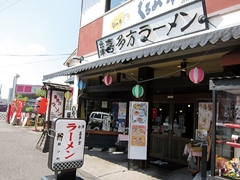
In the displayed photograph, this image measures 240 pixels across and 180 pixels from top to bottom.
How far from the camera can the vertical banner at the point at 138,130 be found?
6.40 meters

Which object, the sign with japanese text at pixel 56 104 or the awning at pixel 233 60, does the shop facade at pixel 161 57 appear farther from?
the sign with japanese text at pixel 56 104

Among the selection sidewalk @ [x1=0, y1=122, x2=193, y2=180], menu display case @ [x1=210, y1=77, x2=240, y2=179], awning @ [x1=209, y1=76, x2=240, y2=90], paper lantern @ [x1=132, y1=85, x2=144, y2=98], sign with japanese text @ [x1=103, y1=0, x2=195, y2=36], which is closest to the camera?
awning @ [x1=209, y1=76, x2=240, y2=90]

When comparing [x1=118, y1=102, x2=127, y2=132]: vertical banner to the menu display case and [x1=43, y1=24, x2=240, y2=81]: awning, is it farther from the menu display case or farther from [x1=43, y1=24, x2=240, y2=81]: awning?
the menu display case

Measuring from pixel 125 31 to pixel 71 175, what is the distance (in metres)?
5.14

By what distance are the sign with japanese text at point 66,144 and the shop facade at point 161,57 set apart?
231 centimetres

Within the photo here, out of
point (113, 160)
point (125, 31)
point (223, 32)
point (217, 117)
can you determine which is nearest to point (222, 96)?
point (217, 117)

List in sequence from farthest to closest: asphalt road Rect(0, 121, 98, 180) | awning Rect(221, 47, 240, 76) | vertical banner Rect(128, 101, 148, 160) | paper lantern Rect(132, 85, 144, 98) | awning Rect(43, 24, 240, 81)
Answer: paper lantern Rect(132, 85, 144, 98) → vertical banner Rect(128, 101, 148, 160) → asphalt road Rect(0, 121, 98, 180) → awning Rect(221, 47, 240, 76) → awning Rect(43, 24, 240, 81)

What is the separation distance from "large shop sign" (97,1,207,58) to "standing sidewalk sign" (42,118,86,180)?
352 cm

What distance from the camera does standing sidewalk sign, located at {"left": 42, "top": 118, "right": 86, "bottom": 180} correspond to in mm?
3999

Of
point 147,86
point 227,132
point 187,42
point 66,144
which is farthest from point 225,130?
point 147,86

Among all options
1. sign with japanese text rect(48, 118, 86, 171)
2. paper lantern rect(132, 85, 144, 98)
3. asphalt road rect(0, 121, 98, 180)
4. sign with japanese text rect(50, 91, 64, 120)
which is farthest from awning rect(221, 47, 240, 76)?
sign with japanese text rect(50, 91, 64, 120)

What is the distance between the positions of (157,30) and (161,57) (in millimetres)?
876

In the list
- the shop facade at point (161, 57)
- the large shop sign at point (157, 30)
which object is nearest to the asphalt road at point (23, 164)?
the shop facade at point (161, 57)

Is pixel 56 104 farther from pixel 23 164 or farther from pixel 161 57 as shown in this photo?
pixel 161 57
